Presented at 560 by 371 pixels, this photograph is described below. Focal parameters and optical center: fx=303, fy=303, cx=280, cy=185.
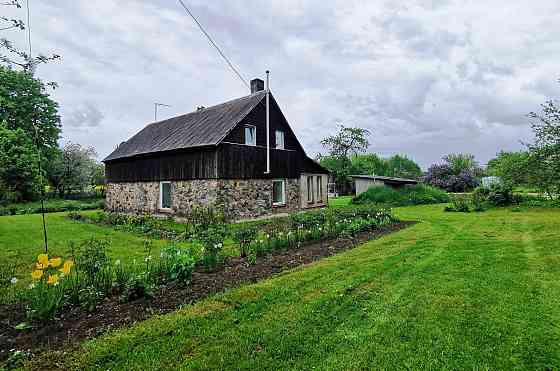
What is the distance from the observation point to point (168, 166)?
15.6m

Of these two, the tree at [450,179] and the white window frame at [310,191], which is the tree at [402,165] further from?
the white window frame at [310,191]

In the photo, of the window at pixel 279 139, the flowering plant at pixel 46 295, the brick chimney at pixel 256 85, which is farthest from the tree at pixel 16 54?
the brick chimney at pixel 256 85

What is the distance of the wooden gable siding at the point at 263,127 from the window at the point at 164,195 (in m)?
4.78

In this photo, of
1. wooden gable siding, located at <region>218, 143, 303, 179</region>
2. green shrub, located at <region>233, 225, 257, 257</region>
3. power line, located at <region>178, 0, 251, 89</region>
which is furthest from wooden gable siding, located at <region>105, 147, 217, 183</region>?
green shrub, located at <region>233, 225, 257, 257</region>

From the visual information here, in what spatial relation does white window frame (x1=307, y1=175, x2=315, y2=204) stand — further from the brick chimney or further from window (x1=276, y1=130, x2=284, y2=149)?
the brick chimney

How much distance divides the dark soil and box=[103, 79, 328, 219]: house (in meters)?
7.80

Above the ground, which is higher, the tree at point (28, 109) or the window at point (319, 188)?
the tree at point (28, 109)

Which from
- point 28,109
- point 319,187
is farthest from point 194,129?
point 28,109

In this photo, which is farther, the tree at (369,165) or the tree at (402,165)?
the tree at (402,165)

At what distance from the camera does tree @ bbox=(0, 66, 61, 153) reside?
27.3 m

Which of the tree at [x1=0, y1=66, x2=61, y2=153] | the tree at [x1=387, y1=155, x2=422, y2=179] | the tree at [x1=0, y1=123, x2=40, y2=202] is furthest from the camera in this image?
the tree at [x1=387, y1=155, x2=422, y2=179]

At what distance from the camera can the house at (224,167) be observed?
45.1 ft

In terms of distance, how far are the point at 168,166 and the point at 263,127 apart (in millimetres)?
5305

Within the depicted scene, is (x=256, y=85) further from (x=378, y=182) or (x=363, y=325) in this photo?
(x=363, y=325)
